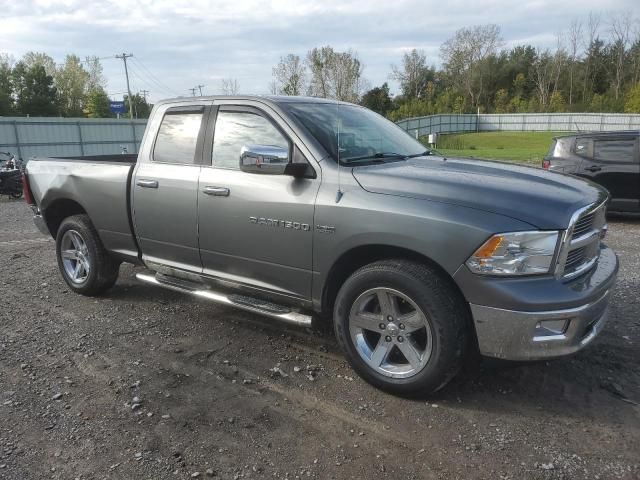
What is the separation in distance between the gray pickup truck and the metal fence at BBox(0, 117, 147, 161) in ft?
72.5

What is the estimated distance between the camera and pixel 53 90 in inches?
2643

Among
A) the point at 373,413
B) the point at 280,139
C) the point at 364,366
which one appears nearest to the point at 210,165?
the point at 280,139

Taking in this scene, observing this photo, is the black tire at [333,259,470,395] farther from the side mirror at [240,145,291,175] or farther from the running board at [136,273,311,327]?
the side mirror at [240,145,291,175]

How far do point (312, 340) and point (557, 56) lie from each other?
230 feet

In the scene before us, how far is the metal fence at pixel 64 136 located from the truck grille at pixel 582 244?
948 inches

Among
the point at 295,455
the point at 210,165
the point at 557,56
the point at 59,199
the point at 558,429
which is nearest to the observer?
the point at 295,455

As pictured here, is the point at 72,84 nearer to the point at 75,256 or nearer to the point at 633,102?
the point at 633,102

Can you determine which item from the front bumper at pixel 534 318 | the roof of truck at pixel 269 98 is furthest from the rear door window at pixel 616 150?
the front bumper at pixel 534 318

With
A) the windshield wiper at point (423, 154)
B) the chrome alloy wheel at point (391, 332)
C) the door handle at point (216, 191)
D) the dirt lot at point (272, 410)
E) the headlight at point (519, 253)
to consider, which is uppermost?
the windshield wiper at point (423, 154)

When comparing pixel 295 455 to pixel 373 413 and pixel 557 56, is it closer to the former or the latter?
pixel 373 413

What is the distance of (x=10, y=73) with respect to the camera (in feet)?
217

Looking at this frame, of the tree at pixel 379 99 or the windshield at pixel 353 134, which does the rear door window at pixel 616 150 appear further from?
the tree at pixel 379 99

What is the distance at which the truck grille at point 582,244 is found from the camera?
3037 millimetres

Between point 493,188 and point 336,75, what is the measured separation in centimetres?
4265
